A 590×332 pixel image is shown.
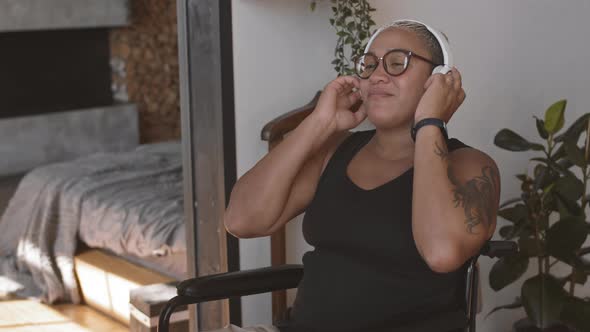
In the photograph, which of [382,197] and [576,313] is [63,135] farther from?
[382,197]

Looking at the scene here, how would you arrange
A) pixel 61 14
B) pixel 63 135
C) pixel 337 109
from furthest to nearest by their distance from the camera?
pixel 63 135 → pixel 61 14 → pixel 337 109

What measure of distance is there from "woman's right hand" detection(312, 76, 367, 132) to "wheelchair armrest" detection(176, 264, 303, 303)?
326 millimetres

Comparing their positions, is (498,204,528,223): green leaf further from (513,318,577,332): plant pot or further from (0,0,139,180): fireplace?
(0,0,139,180): fireplace

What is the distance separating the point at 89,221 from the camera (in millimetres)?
3783

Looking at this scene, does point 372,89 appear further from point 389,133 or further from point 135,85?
point 135,85

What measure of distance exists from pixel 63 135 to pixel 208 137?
12.9 ft

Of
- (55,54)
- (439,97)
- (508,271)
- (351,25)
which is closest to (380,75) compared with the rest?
(439,97)

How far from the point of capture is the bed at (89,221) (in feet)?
11.7

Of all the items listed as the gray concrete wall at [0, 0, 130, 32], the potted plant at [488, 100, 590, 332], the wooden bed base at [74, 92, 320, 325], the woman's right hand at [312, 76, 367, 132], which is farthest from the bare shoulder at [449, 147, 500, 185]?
the gray concrete wall at [0, 0, 130, 32]

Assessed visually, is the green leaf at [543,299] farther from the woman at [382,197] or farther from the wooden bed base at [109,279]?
the wooden bed base at [109,279]

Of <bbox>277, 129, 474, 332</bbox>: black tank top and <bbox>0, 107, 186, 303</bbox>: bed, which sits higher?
<bbox>277, 129, 474, 332</bbox>: black tank top

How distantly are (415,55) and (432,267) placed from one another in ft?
1.44

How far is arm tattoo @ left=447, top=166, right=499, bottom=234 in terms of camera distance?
1.66 metres

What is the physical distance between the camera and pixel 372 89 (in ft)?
5.97
